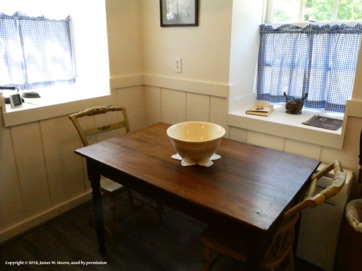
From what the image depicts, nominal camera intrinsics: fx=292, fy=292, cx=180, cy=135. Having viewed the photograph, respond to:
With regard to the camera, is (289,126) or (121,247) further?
(121,247)

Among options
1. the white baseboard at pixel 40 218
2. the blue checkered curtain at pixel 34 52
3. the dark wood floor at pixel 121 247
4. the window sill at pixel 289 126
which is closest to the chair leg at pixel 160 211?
the dark wood floor at pixel 121 247

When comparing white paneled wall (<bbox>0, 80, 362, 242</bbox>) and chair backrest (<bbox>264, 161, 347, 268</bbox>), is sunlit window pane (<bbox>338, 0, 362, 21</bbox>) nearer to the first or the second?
white paneled wall (<bbox>0, 80, 362, 242</bbox>)

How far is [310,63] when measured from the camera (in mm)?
2023

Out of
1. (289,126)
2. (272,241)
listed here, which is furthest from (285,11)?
(272,241)

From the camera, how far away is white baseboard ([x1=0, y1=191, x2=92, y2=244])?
2016 millimetres

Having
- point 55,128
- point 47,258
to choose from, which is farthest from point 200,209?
point 55,128

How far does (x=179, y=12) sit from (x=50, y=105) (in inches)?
46.0

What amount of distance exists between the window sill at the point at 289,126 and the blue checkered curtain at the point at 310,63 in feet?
0.42

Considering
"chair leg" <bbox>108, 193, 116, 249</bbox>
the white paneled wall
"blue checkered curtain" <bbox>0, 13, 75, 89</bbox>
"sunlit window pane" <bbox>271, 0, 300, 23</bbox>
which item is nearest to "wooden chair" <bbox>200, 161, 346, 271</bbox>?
the white paneled wall

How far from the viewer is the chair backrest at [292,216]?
1123 millimetres

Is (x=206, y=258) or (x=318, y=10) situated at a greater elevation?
(x=318, y=10)

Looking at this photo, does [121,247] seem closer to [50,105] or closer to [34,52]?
[50,105]

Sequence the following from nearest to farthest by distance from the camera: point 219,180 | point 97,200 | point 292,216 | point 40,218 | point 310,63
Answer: point 292,216 → point 219,180 → point 97,200 → point 310,63 → point 40,218

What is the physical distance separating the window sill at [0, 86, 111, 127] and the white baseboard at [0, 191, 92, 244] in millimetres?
A: 720
